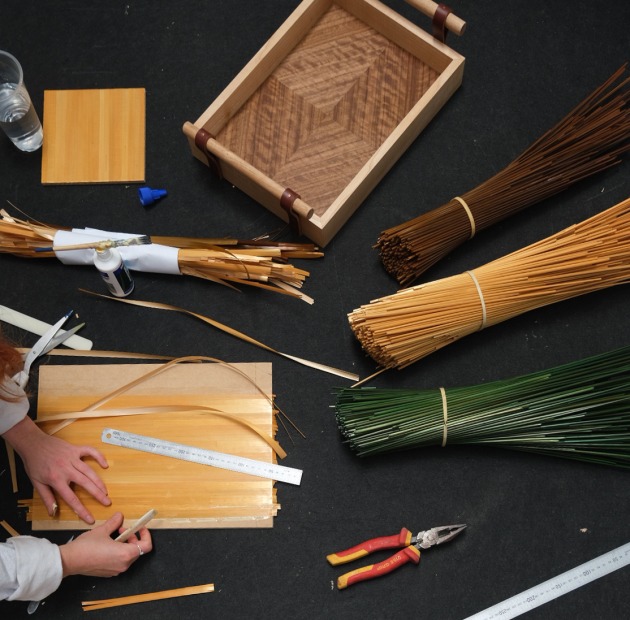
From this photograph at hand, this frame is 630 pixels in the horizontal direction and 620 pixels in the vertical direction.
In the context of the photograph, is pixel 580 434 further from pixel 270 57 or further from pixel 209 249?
pixel 270 57

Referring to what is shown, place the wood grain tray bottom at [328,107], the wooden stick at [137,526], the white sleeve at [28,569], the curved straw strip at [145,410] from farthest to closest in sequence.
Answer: the wood grain tray bottom at [328,107] → the curved straw strip at [145,410] → the wooden stick at [137,526] → the white sleeve at [28,569]

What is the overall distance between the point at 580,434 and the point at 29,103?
4.54ft

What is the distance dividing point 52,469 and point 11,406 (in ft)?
0.53

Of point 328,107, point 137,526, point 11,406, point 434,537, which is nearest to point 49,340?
point 11,406

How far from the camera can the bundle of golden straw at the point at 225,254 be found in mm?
2062

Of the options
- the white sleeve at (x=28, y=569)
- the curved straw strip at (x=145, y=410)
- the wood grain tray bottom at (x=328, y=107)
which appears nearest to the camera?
the white sleeve at (x=28, y=569)

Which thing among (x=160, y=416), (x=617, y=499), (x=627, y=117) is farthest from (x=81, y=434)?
(x=627, y=117)

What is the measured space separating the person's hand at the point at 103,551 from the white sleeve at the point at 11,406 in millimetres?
261

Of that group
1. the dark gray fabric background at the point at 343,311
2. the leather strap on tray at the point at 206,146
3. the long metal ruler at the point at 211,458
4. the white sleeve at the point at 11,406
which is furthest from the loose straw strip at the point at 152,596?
the leather strap on tray at the point at 206,146

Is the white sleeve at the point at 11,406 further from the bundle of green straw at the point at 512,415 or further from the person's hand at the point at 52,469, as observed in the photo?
the bundle of green straw at the point at 512,415

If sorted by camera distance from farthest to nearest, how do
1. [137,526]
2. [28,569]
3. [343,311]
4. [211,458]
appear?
1. [343,311]
2. [211,458]
3. [137,526]
4. [28,569]

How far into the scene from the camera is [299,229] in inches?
82.5

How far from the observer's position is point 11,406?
189 centimetres

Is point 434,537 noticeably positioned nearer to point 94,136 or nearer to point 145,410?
point 145,410
